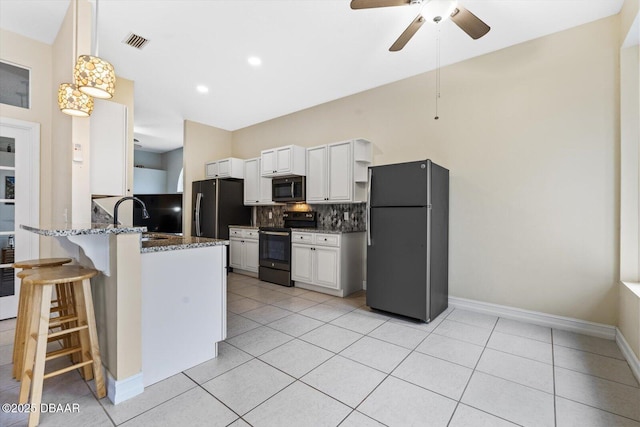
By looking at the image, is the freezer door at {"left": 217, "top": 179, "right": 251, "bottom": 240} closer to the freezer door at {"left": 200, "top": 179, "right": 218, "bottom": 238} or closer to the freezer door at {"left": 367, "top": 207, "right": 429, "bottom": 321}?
the freezer door at {"left": 200, "top": 179, "right": 218, "bottom": 238}

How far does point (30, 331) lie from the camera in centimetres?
158

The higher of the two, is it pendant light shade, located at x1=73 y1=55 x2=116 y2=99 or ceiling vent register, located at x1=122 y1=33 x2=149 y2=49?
ceiling vent register, located at x1=122 y1=33 x2=149 y2=49

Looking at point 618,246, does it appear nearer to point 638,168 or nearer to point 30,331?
point 638,168

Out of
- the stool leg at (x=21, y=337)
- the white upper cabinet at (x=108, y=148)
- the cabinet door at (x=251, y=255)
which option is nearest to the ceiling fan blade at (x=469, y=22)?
the white upper cabinet at (x=108, y=148)

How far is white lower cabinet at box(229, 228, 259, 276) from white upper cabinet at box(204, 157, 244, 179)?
1066mm

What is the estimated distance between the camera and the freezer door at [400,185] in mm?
2887

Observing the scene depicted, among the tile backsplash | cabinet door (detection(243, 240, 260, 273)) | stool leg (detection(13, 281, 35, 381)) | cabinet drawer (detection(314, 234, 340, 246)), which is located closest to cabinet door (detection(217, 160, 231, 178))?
the tile backsplash

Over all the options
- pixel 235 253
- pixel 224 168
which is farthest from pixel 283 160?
pixel 235 253

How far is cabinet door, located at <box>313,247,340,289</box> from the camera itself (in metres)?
3.86

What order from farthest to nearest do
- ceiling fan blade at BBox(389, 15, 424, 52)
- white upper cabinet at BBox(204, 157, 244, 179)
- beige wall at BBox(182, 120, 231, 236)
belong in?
beige wall at BBox(182, 120, 231, 236)
white upper cabinet at BBox(204, 157, 244, 179)
ceiling fan blade at BBox(389, 15, 424, 52)

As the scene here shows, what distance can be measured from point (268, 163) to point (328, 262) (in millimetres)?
2058

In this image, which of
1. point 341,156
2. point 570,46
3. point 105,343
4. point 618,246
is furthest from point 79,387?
point 570,46

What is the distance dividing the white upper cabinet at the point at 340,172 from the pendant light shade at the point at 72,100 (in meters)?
2.77

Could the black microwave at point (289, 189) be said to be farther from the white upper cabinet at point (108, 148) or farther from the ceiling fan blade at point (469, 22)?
the ceiling fan blade at point (469, 22)
